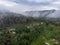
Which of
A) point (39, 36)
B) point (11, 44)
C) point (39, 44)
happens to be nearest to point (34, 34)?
point (39, 36)

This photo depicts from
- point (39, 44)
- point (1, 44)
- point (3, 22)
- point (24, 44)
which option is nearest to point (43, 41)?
point (39, 44)

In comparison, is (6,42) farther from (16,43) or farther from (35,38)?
(35,38)

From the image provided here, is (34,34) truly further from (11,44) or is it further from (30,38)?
(11,44)

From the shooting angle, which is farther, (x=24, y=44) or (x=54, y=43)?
(x=54, y=43)

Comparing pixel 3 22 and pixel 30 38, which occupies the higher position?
pixel 30 38

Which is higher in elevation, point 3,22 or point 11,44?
point 11,44

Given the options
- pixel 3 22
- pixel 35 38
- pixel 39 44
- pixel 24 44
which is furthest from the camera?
pixel 3 22

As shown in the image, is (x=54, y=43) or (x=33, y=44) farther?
(x=54, y=43)

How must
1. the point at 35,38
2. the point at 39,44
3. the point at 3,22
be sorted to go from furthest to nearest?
the point at 3,22, the point at 35,38, the point at 39,44

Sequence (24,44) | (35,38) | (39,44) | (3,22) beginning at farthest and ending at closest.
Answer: (3,22), (35,38), (39,44), (24,44)
